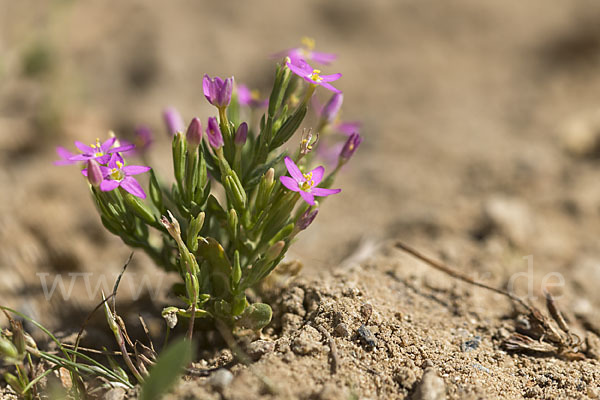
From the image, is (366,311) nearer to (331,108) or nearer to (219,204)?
(219,204)

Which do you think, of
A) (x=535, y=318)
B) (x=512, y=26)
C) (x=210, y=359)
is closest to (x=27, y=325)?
(x=210, y=359)

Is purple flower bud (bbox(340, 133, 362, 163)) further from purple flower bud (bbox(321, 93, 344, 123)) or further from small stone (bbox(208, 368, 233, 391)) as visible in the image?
small stone (bbox(208, 368, 233, 391))

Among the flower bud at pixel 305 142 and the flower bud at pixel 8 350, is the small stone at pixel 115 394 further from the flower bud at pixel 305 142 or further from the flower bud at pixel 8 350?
the flower bud at pixel 305 142

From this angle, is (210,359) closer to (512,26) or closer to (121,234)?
(121,234)

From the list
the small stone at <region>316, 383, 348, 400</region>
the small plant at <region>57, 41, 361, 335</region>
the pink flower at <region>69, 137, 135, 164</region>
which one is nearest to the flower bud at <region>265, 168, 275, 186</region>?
the small plant at <region>57, 41, 361, 335</region>

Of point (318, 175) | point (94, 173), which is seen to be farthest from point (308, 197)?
point (94, 173)

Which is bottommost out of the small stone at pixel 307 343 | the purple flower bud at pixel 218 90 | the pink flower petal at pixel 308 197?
the small stone at pixel 307 343

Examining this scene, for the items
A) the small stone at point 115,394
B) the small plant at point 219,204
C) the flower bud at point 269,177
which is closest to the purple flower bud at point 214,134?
the small plant at point 219,204
